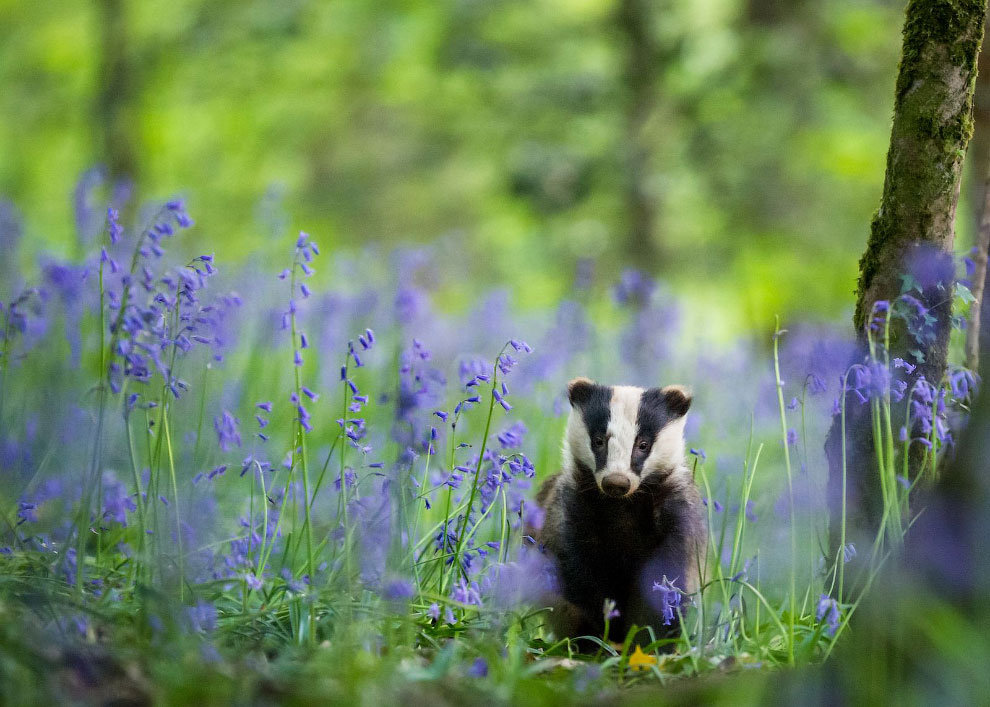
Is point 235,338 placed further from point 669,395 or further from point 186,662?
point 186,662

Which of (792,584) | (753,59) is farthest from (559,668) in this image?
(753,59)

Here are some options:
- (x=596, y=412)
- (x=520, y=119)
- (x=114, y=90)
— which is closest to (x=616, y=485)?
(x=596, y=412)

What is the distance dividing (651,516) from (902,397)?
924 mm

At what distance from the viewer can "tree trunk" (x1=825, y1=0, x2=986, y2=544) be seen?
2.43 meters

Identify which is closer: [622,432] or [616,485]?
[616,485]

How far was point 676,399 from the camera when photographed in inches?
128

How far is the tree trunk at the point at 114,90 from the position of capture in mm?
7719

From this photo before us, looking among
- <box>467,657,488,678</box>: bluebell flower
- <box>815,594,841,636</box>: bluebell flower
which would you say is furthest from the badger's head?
<box>467,657,488,678</box>: bluebell flower

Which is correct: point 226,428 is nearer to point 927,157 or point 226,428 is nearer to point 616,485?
point 616,485

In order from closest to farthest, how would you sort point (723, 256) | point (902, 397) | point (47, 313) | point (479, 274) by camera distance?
1. point (902, 397)
2. point (47, 313)
3. point (723, 256)
4. point (479, 274)

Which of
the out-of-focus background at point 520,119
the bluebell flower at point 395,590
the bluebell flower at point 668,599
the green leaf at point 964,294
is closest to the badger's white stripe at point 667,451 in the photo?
the bluebell flower at point 668,599

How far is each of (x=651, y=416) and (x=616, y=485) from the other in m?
0.35

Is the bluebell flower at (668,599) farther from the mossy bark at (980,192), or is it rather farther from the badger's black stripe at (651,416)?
the mossy bark at (980,192)

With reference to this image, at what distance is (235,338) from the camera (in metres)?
4.59
